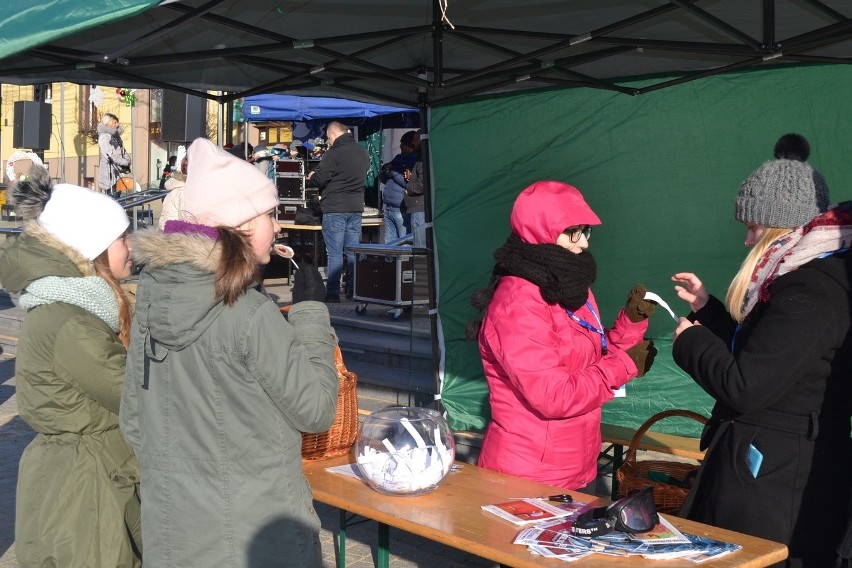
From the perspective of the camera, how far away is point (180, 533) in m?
2.53

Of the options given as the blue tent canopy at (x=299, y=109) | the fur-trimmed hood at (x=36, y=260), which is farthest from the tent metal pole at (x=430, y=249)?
the blue tent canopy at (x=299, y=109)

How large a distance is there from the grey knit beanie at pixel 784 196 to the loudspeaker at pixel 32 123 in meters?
22.8

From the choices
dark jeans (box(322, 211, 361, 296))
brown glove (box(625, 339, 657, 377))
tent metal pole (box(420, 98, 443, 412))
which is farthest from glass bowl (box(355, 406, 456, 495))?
dark jeans (box(322, 211, 361, 296))

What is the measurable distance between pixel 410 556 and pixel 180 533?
2.39 meters

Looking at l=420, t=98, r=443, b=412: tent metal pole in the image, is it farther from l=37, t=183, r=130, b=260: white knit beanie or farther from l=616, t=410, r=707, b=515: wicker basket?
l=37, t=183, r=130, b=260: white knit beanie

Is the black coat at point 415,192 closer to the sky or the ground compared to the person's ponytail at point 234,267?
closer to the sky

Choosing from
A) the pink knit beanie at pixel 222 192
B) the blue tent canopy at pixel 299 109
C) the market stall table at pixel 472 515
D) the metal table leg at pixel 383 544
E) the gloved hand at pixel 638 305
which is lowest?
the metal table leg at pixel 383 544

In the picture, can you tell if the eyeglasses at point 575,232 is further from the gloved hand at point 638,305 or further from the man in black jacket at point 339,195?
the man in black jacket at point 339,195

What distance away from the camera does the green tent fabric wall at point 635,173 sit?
16.9ft

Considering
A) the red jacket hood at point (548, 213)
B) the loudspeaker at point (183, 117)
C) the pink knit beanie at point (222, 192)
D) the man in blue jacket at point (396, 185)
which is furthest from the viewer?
the loudspeaker at point (183, 117)

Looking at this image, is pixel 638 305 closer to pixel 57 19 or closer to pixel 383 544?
pixel 383 544

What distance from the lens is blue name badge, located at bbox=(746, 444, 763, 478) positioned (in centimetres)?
272

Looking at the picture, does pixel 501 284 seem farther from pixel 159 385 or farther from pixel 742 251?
pixel 742 251

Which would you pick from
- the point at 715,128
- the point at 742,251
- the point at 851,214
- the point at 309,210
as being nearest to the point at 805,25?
the point at 715,128
